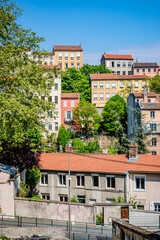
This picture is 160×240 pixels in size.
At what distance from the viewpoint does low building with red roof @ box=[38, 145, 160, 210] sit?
101 ft

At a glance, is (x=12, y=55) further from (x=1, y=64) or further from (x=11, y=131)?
(x=11, y=131)

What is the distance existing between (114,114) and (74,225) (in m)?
46.0

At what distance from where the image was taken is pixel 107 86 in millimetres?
84375

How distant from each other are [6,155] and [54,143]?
36.0m

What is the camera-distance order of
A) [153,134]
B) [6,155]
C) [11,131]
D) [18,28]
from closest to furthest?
[11,131], [18,28], [6,155], [153,134]

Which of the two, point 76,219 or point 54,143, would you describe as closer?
point 76,219

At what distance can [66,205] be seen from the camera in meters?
26.5

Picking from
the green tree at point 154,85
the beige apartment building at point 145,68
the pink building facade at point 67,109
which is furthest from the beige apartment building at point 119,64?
the pink building facade at point 67,109

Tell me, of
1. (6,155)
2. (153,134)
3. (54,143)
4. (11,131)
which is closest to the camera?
(11,131)

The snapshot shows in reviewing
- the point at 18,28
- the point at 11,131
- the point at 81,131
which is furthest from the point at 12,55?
the point at 81,131

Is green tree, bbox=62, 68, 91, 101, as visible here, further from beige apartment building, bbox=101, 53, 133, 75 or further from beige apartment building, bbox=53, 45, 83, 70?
beige apartment building, bbox=101, 53, 133, 75

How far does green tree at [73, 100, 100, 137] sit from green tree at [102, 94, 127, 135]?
213cm

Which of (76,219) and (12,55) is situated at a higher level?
(12,55)

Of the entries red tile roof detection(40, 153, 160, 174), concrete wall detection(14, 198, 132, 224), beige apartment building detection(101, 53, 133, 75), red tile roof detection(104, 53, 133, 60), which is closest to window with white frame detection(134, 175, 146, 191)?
red tile roof detection(40, 153, 160, 174)
